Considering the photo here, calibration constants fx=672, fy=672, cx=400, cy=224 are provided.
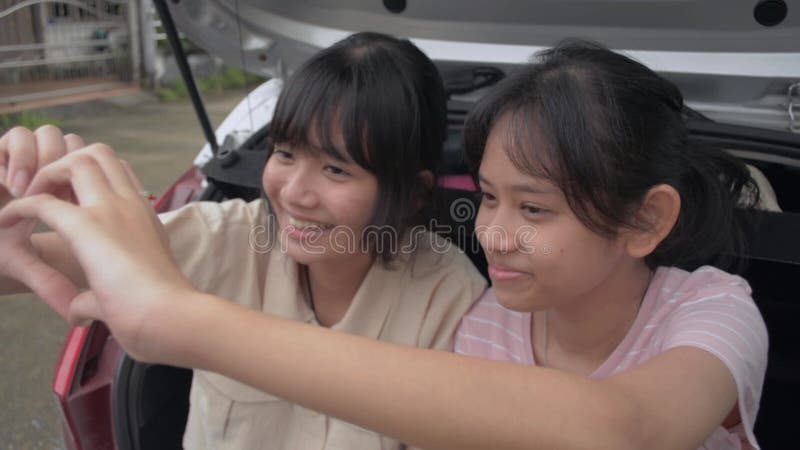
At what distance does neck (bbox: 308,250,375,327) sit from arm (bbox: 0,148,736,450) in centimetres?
Result: 60

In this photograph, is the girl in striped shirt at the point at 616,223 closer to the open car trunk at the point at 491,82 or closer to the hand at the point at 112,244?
the open car trunk at the point at 491,82

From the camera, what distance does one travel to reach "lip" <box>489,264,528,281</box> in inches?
32.1

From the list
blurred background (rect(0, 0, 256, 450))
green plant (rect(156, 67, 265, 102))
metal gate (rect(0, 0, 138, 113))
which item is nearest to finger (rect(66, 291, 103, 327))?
blurred background (rect(0, 0, 256, 450))

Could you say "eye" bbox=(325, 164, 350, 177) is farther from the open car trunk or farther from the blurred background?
the blurred background

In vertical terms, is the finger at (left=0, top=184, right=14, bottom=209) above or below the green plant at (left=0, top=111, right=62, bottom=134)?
above

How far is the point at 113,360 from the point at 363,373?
2.63ft

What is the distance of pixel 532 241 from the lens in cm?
79

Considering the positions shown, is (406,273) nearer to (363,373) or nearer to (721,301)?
(721,301)

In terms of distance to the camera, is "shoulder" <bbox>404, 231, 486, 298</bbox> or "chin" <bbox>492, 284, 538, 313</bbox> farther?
"shoulder" <bbox>404, 231, 486, 298</bbox>

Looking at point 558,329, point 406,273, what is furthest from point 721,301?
A: point 406,273

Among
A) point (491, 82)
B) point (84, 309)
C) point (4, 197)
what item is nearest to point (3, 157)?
point (4, 197)

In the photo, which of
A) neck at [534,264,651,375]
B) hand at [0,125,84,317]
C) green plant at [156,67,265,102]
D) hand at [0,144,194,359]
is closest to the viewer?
hand at [0,144,194,359]

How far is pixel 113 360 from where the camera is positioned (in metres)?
1.15

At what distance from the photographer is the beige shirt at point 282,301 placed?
41.6 inches
